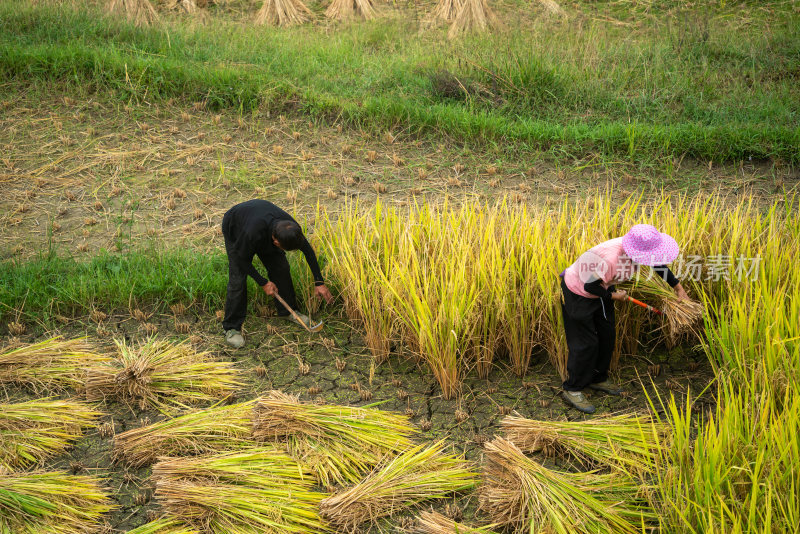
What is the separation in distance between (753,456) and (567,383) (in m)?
1.20

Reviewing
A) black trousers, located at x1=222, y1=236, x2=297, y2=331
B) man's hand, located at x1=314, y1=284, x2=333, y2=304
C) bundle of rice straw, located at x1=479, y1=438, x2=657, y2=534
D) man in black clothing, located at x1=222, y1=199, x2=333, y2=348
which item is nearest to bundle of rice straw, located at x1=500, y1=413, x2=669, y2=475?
bundle of rice straw, located at x1=479, y1=438, x2=657, y2=534

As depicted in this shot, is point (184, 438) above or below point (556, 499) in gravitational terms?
below

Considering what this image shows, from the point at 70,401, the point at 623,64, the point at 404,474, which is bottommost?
the point at 70,401

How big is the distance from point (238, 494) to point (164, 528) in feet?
0.98

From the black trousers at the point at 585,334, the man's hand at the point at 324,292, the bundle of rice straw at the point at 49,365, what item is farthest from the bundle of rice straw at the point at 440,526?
the bundle of rice straw at the point at 49,365

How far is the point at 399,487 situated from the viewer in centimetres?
292

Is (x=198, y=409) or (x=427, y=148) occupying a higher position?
(x=427, y=148)

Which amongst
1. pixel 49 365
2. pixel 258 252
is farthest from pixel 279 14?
pixel 49 365

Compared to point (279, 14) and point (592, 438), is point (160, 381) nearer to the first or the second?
point (592, 438)

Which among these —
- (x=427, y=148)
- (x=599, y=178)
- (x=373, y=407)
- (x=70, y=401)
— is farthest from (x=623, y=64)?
(x=70, y=401)

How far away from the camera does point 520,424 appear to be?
317cm

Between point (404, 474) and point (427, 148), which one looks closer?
point (404, 474)

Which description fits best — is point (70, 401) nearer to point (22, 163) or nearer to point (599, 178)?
point (22, 163)

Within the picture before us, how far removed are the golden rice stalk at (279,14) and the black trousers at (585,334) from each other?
7051mm
